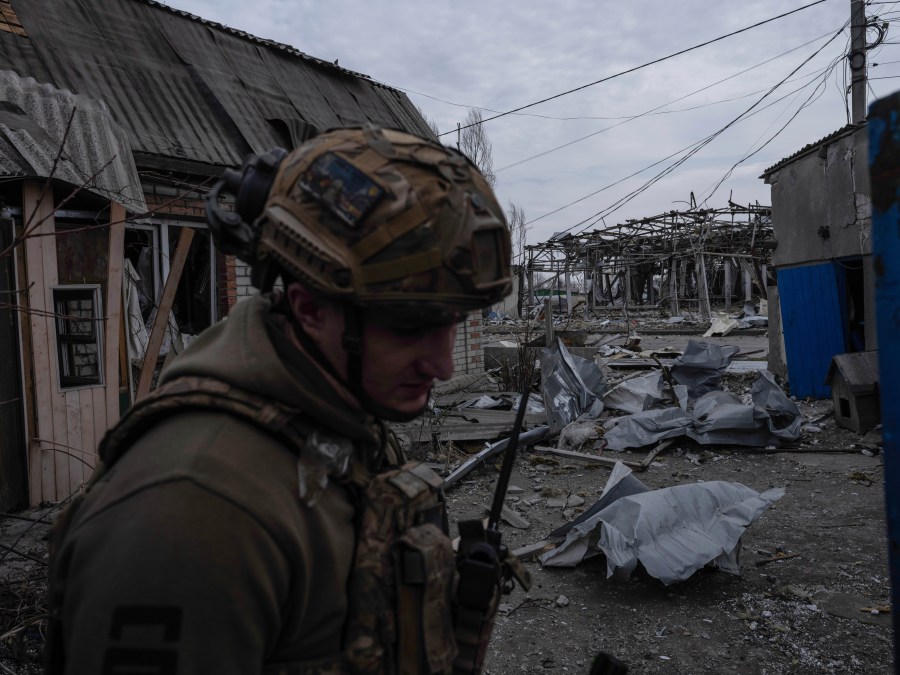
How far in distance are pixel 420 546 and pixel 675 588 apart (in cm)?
345

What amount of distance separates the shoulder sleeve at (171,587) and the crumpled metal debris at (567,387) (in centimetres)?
727

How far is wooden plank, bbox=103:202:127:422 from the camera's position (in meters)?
5.12

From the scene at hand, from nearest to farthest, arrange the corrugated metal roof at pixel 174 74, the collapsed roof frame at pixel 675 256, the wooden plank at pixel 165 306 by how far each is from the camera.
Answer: the wooden plank at pixel 165 306 → the corrugated metal roof at pixel 174 74 → the collapsed roof frame at pixel 675 256

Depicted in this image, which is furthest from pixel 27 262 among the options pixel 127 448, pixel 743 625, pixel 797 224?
pixel 797 224

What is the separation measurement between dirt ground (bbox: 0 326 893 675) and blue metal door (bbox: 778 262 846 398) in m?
4.49

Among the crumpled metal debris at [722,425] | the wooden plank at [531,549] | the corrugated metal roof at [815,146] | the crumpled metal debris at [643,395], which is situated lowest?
the wooden plank at [531,549]

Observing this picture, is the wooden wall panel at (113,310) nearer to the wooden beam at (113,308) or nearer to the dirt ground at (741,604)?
the wooden beam at (113,308)

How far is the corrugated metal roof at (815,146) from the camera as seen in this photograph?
9221 millimetres

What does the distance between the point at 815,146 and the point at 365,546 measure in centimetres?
1115

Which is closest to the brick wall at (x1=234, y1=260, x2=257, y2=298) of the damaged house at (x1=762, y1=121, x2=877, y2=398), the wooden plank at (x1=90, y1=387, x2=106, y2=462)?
the wooden plank at (x1=90, y1=387, x2=106, y2=462)

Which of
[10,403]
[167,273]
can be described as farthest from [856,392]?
[10,403]

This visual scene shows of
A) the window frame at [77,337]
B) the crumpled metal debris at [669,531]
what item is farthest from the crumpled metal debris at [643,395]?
the window frame at [77,337]

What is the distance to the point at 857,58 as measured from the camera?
39.1 feet

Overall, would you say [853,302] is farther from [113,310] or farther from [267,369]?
[267,369]
